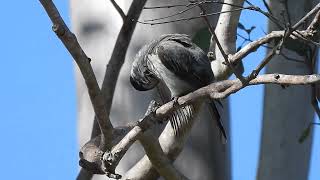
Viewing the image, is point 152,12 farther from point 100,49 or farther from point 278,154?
point 278,154

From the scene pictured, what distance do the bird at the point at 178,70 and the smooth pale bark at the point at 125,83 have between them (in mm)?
257

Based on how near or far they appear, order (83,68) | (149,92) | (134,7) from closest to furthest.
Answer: (83,68), (134,7), (149,92)

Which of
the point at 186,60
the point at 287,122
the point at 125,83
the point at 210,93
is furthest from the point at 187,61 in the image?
the point at 287,122

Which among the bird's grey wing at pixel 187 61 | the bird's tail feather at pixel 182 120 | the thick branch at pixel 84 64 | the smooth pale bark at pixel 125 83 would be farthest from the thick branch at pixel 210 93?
the smooth pale bark at pixel 125 83

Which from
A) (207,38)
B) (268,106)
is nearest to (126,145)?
(207,38)

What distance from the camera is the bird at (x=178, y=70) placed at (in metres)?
3.55

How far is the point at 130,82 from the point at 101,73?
24 cm

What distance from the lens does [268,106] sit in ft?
14.9

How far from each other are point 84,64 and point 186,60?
0.83 m

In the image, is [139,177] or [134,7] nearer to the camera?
[139,177]

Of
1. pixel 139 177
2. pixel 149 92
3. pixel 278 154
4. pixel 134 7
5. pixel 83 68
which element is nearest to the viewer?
pixel 83 68

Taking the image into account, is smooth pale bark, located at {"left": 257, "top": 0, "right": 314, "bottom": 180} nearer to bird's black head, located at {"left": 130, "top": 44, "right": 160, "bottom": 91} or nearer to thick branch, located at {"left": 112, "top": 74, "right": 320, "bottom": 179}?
bird's black head, located at {"left": 130, "top": 44, "right": 160, "bottom": 91}

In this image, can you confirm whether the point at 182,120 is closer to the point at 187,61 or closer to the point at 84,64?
the point at 187,61

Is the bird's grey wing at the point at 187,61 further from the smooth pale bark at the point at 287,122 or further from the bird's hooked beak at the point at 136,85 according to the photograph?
the smooth pale bark at the point at 287,122
